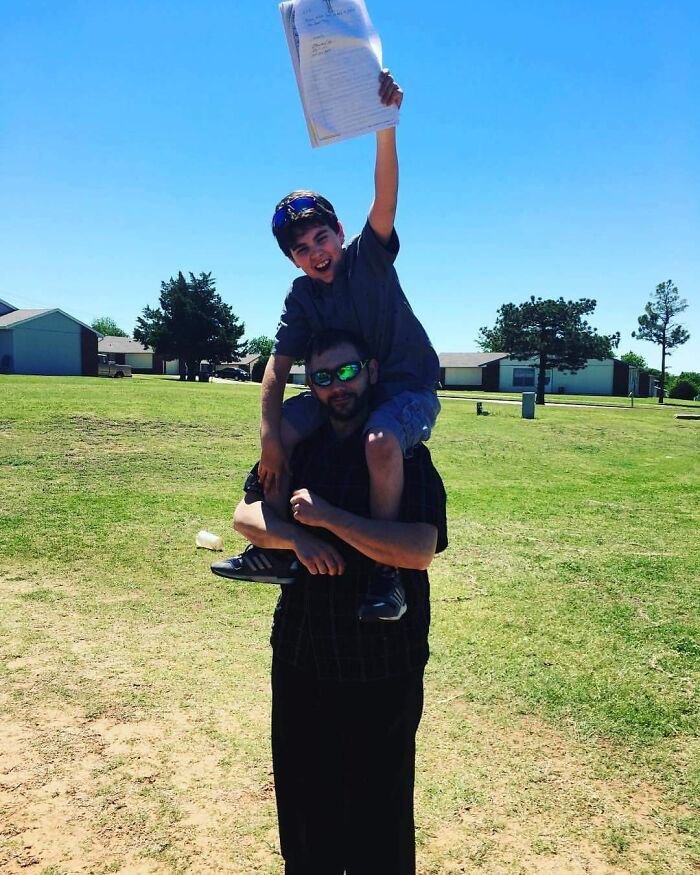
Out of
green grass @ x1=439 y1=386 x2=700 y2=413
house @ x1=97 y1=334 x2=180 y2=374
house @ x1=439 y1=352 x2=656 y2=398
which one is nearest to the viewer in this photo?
green grass @ x1=439 y1=386 x2=700 y2=413

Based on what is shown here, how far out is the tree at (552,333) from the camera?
151 ft

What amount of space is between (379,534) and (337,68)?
1366mm

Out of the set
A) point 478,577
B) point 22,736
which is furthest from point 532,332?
point 22,736

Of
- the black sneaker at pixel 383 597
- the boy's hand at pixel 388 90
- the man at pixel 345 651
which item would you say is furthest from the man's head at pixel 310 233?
the black sneaker at pixel 383 597

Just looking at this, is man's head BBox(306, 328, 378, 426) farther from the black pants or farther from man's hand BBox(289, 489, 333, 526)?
the black pants

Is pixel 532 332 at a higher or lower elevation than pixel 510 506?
higher

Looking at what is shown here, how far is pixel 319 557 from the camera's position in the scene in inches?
80.5

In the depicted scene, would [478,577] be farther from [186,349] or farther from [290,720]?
[186,349]

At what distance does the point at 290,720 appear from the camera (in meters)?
2.14

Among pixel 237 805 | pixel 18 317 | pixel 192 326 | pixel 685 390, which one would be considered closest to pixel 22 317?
pixel 18 317

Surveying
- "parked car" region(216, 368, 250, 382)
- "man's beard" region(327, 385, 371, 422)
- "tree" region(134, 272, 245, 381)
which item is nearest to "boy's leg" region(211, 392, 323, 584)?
"man's beard" region(327, 385, 371, 422)

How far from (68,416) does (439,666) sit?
1125cm

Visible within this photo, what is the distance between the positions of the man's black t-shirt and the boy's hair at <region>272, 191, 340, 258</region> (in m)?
0.70

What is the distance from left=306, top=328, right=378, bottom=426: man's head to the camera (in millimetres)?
2160
